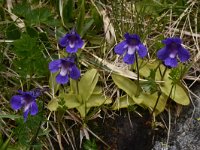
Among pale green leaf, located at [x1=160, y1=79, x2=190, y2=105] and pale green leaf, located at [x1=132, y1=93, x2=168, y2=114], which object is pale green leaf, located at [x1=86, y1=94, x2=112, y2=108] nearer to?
pale green leaf, located at [x1=132, y1=93, x2=168, y2=114]

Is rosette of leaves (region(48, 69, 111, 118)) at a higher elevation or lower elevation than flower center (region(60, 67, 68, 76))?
lower

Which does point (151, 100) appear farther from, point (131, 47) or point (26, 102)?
point (26, 102)

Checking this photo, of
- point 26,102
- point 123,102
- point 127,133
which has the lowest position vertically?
point 127,133

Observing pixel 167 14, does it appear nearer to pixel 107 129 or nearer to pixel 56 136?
pixel 107 129

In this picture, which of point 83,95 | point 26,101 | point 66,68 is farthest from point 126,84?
point 26,101

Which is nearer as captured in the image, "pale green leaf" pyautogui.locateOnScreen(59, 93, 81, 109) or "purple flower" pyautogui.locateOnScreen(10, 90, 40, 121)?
"purple flower" pyautogui.locateOnScreen(10, 90, 40, 121)

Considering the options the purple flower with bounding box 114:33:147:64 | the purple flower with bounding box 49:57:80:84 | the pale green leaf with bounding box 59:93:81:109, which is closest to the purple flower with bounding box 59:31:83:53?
the purple flower with bounding box 49:57:80:84
